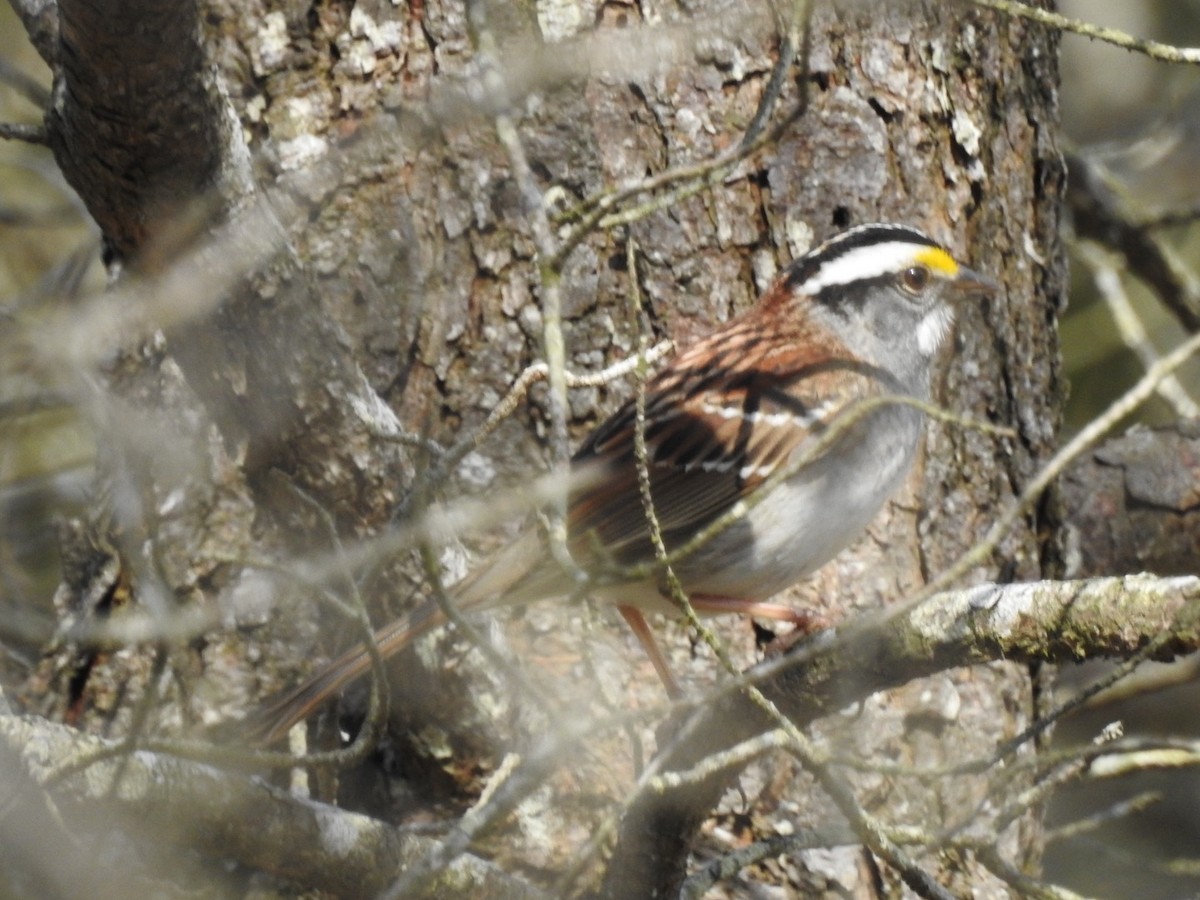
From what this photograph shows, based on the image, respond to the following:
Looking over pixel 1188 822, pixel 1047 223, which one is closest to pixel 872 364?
pixel 1047 223

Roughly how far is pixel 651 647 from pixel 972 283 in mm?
1433

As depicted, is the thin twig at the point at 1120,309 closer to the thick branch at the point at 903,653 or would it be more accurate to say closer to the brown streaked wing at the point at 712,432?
the brown streaked wing at the point at 712,432

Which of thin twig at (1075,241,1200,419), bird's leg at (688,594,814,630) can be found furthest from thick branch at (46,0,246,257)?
thin twig at (1075,241,1200,419)

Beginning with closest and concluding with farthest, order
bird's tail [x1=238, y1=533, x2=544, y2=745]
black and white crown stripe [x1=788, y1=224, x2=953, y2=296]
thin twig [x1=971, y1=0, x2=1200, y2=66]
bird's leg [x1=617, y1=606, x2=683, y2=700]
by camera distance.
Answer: thin twig [x1=971, y1=0, x2=1200, y2=66] < bird's tail [x1=238, y1=533, x2=544, y2=745] < bird's leg [x1=617, y1=606, x2=683, y2=700] < black and white crown stripe [x1=788, y1=224, x2=953, y2=296]

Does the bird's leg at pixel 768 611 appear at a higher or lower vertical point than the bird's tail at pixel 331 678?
higher

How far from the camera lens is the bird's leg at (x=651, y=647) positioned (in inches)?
158

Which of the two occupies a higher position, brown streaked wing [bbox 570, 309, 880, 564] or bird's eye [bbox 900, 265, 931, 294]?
bird's eye [bbox 900, 265, 931, 294]

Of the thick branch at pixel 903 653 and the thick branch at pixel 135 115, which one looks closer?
the thick branch at pixel 903 653

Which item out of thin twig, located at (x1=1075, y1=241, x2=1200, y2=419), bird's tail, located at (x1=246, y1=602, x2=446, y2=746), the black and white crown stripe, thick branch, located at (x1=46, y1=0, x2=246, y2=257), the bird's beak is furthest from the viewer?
thin twig, located at (x1=1075, y1=241, x2=1200, y2=419)

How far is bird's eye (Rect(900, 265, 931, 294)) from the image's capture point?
443cm

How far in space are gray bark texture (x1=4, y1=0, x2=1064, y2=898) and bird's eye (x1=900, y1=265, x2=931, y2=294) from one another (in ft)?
0.54

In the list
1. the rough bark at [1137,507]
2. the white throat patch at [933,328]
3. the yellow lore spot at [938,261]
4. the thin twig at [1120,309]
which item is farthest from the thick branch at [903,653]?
the thin twig at [1120,309]

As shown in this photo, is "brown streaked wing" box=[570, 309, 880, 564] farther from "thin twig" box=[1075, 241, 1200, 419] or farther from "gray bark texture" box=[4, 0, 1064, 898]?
"thin twig" box=[1075, 241, 1200, 419]

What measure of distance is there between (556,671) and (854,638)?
4.40 ft
